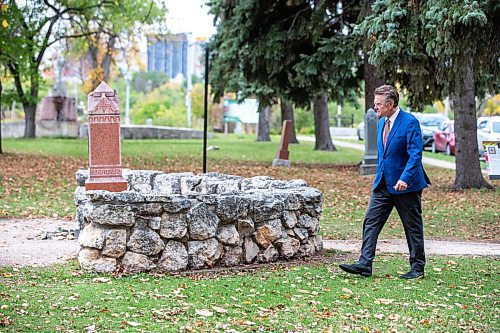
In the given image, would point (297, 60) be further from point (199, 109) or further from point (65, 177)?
point (199, 109)

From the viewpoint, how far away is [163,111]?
6956cm

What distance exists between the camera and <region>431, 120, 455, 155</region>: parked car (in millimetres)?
34969

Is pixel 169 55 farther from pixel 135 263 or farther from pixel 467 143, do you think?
pixel 135 263

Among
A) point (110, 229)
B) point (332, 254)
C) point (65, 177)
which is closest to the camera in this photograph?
point (110, 229)

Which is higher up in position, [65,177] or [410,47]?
[410,47]

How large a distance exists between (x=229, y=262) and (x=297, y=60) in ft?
51.1

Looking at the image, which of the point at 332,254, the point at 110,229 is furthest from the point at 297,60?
the point at 110,229

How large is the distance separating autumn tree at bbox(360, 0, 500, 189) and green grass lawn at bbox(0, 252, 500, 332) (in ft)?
15.4

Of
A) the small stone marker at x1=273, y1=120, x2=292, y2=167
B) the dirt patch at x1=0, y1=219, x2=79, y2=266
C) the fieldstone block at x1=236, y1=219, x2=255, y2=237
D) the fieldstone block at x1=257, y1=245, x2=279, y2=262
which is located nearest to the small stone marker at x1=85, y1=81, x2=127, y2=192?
the dirt patch at x1=0, y1=219, x2=79, y2=266

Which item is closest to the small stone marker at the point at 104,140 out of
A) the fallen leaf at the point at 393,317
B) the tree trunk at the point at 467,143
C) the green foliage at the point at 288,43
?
the fallen leaf at the point at 393,317

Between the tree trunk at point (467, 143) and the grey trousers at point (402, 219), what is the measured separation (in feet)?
35.6

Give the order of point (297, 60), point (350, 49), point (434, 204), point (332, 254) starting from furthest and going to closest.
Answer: point (297, 60)
point (350, 49)
point (434, 204)
point (332, 254)

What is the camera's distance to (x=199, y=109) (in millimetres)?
65125

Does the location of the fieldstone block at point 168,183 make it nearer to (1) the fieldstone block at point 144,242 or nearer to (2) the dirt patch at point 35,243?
(2) the dirt patch at point 35,243
